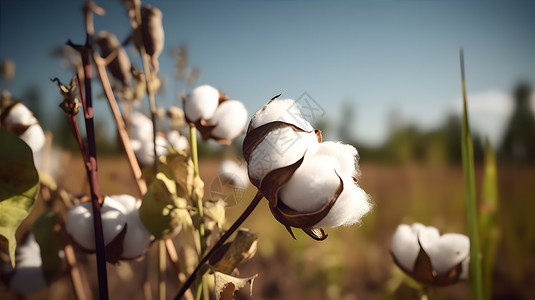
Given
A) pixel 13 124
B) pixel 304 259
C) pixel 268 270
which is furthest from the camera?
pixel 268 270

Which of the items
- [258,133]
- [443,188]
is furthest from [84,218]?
[443,188]

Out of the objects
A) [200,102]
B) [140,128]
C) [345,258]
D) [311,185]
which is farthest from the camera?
[345,258]

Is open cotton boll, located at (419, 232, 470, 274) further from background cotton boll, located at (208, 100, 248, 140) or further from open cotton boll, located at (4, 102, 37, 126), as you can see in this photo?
open cotton boll, located at (4, 102, 37, 126)

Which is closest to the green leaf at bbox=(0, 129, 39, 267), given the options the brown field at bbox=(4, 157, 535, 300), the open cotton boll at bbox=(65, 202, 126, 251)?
the open cotton boll at bbox=(65, 202, 126, 251)

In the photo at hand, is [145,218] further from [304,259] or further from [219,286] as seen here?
[304,259]

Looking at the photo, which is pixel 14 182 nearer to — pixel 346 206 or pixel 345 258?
pixel 346 206

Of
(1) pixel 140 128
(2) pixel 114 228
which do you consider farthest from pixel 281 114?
(1) pixel 140 128
